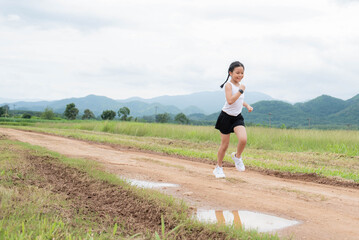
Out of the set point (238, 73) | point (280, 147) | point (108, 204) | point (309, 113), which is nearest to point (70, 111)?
point (280, 147)

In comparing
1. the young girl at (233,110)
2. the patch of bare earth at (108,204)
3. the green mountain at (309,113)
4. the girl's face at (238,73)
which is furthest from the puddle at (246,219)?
the green mountain at (309,113)

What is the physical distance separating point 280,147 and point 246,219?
32.8 feet

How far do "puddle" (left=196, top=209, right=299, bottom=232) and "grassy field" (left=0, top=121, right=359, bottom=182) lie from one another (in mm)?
4008

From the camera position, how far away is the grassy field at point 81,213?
3.07 meters

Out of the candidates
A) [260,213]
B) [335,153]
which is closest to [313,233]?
[260,213]

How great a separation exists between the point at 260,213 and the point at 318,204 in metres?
1.11

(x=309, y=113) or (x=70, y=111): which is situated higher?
(x=309, y=113)

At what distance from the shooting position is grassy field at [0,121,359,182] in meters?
8.94

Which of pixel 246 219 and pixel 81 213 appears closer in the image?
pixel 81 213

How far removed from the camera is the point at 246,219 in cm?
404

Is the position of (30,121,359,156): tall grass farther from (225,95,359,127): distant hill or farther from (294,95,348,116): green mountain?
(294,95,348,116): green mountain

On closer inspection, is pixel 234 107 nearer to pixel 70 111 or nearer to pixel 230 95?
pixel 230 95

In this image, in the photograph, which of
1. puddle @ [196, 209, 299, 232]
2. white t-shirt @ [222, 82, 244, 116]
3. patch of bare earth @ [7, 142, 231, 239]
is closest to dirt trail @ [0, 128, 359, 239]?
puddle @ [196, 209, 299, 232]

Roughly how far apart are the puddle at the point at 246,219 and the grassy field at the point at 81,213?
0.25 m
